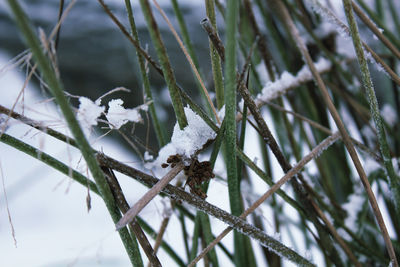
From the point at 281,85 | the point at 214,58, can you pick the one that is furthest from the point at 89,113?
the point at 281,85

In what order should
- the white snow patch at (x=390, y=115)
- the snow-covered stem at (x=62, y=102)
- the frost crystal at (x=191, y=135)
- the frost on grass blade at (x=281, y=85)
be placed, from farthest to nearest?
the white snow patch at (x=390, y=115)
the frost on grass blade at (x=281, y=85)
the frost crystal at (x=191, y=135)
the snow-covered stem at (x=62, y=102)

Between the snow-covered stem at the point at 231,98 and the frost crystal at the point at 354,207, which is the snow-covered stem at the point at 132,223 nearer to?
the snow-covered stem at the point at 231,98

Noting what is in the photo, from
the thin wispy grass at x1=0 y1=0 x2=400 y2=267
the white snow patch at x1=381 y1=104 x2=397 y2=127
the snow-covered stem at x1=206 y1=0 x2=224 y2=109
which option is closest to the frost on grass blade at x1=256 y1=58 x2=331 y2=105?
the thin wispy grass at x1=0 y1=0 x2=400 y2=267

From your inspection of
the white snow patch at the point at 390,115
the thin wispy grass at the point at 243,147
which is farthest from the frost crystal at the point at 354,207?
the white snow patch at the point at 390,115

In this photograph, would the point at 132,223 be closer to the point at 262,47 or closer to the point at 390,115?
the point at 262,47

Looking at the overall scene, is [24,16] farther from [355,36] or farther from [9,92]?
[9,92]

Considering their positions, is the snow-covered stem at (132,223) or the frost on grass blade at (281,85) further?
the frost on grass blade at (281,85)

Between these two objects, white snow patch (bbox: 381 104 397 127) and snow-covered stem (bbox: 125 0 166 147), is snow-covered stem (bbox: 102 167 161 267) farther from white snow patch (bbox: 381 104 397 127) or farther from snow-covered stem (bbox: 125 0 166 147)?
white snow patch (bbox: 381 104 397 127)
